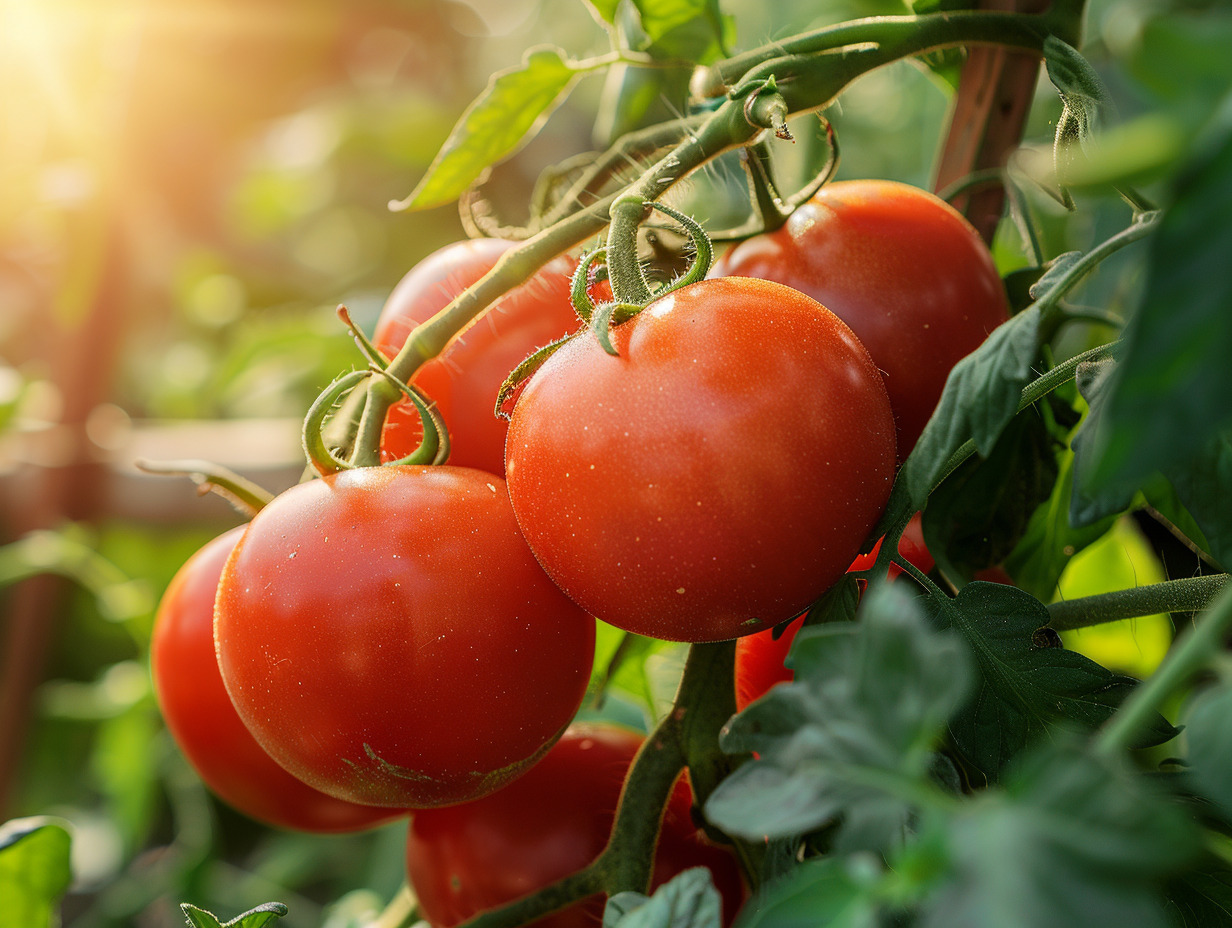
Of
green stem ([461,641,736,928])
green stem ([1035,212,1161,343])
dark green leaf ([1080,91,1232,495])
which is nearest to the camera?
dark green leaf ([1080,91,1232,495])

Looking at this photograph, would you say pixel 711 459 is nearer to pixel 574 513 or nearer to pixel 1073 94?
pixel 574 513

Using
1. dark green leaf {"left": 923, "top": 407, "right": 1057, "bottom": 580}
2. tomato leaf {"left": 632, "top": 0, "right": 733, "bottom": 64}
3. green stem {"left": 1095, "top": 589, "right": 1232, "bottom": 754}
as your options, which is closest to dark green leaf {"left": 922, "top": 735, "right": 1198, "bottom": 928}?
green stem {"left": 1095, "top": 589, "right": 1232, "bottom": 754}

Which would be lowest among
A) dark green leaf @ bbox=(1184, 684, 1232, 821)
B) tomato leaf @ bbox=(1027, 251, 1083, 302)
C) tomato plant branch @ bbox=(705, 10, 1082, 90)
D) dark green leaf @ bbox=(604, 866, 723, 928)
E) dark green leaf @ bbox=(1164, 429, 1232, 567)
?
dark green leaf @ bbox=(604, 866, 723, 928)

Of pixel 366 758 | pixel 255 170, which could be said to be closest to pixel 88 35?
pixel 255 170

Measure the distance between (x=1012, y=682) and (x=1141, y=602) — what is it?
0.08 m

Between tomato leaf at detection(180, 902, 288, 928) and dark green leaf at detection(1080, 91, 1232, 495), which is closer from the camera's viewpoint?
dark green leaf at detection(1080, 91, 1232, 495)

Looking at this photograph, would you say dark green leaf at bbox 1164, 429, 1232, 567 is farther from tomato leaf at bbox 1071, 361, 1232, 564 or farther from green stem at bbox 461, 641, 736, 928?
green stem at bbox 461, 641, 736, 928

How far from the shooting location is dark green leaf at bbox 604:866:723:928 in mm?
220

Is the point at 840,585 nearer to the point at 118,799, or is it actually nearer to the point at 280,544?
the point at 280,544

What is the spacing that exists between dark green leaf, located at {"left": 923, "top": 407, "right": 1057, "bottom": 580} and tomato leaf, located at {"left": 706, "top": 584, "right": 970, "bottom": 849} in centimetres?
19

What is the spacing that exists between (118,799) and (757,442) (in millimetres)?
828

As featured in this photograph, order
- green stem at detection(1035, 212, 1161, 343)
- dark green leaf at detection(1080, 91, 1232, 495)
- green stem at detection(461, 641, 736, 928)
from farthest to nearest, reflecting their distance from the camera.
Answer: green stem at detection(461, 641, 736, 928), green stem at detection(1035, 212, 1161, 343), dark green leaf at detection(1080, 91, 1232, 495)

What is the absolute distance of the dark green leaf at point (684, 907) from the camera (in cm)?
22

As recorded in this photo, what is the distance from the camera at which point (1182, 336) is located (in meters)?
0.14
